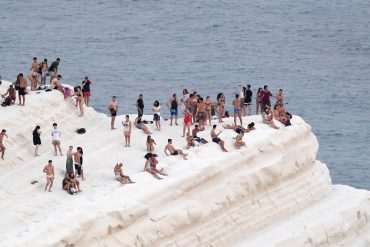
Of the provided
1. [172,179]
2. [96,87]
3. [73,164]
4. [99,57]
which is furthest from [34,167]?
[99,57]

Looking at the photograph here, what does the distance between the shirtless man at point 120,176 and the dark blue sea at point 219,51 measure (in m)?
28.5

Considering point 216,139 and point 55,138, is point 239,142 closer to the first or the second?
point 216,139

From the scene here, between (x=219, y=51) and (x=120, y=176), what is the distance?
6320 centimetres

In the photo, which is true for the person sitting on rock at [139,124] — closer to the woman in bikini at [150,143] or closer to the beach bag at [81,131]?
the beach bag at [81,131]

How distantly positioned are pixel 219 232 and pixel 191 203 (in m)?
2.34

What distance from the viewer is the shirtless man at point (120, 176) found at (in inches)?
2793

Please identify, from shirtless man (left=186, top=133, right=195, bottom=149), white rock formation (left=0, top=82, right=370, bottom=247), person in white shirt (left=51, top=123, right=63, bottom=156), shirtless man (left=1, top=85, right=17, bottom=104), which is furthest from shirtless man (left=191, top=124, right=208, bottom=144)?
shirtless man (left=1, top=85, right=17, bottom=104)

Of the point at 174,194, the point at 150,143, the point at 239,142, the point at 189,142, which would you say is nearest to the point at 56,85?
the point at 150,143

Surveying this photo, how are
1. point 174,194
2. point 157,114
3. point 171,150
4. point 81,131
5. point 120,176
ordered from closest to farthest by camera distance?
point 174,194 → point 120,176 → point 171,150 → point 81,131 → point 157,114

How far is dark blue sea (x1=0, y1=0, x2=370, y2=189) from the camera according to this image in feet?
372

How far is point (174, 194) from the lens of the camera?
70625 millimetres

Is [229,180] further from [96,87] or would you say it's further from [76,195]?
[96,87]

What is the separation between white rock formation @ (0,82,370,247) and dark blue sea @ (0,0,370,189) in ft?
63.4

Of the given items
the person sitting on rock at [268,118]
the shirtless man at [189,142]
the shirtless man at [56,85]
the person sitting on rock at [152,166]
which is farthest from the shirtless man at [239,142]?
the shirtless man at [56,85]
